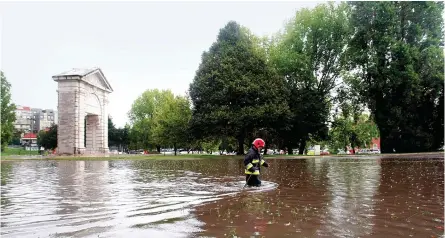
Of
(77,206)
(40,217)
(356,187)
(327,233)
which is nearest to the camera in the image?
(327,233)

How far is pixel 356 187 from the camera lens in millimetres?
13555

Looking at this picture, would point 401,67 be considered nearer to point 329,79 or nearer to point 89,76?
point 329,79

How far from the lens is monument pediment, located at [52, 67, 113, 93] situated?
5000 centimetres

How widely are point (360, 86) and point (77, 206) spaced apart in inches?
1760

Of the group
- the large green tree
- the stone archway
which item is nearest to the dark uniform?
the large green tree

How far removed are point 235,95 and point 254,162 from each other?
112 ft

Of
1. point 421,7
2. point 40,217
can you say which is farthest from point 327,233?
point 421,7

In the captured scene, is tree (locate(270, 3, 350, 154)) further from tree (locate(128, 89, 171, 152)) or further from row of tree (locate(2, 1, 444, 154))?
tree (locate(128, 89, 171, 152))

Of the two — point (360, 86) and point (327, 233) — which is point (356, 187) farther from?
point (360, 86)

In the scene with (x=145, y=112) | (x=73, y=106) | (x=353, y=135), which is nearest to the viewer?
(x=73, y=106)

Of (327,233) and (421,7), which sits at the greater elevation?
(421,7)

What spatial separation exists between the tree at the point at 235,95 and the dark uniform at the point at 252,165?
30.9 m

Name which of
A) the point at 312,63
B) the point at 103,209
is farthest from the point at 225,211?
the point at 312,63

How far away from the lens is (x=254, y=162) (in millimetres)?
13336
